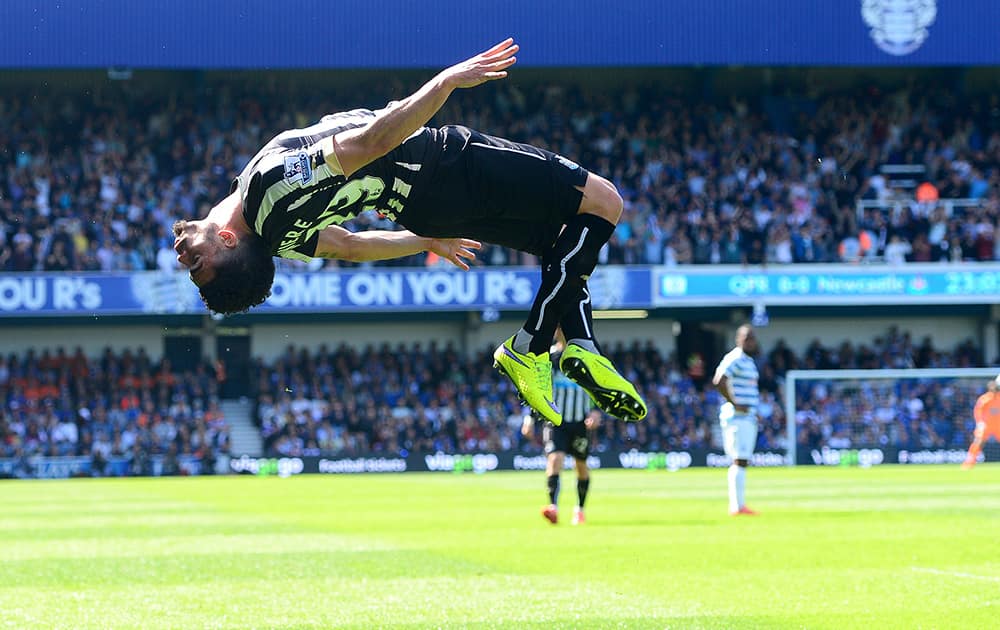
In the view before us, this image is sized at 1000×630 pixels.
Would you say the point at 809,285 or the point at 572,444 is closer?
the point at 572,444

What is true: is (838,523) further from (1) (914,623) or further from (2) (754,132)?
(2) (754,132)

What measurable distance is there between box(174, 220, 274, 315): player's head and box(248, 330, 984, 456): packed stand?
25.7 meters

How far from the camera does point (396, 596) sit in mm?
9688

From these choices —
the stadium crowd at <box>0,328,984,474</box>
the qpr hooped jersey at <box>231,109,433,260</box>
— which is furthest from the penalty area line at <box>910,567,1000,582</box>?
the stadium crowd at <box>0,328,984,474</box>

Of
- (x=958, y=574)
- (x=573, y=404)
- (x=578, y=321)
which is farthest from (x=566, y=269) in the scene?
(x=573, y=404)

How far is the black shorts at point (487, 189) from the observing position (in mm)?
5941

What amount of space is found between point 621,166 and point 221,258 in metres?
28.6

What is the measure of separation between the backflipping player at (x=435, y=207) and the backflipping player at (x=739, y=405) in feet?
30.2

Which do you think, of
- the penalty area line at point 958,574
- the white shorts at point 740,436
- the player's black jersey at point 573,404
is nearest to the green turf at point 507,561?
the penalty area line at point 958,574

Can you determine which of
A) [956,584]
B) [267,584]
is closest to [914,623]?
[956,584]

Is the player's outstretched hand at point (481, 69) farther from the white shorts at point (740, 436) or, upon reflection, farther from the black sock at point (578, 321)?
the white shorts at point (740, 436)

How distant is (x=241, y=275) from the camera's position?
5.91 meters

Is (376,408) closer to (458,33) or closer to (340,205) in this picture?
(458,33)

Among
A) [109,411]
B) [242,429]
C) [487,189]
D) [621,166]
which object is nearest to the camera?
[487,189]
